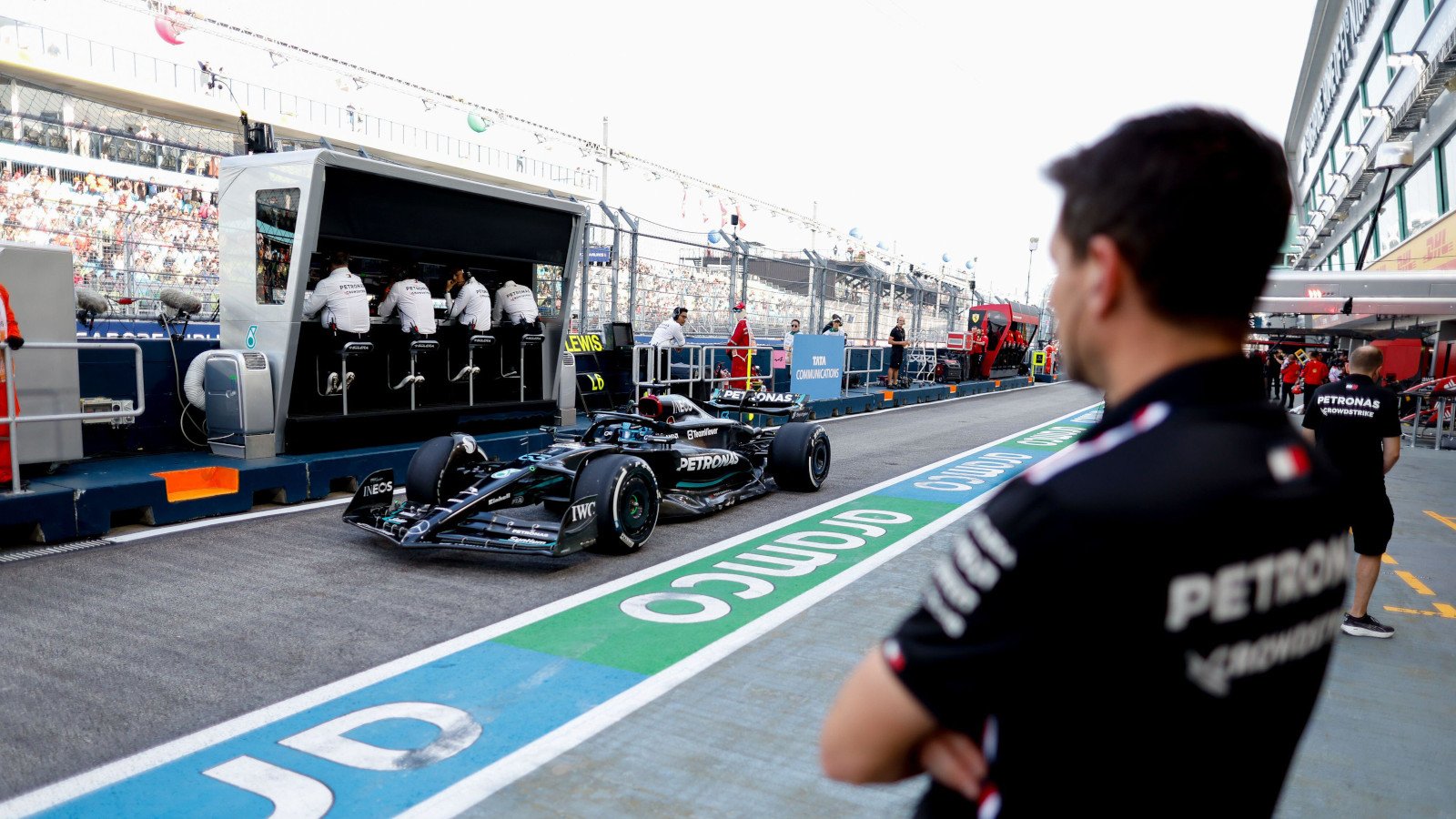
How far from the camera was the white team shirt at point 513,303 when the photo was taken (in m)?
10.4

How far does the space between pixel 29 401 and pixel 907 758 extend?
25.1ft

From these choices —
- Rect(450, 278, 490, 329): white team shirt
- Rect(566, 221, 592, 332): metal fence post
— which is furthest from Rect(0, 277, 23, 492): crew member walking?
Rect(566, 221, 592, 332): metal fence post

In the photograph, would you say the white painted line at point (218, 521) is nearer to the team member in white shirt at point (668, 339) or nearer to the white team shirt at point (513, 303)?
the white team shirt at point (513, 303)

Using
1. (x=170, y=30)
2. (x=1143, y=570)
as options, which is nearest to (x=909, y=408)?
(x=170, y=30)

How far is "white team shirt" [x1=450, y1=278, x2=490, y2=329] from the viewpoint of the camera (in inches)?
383

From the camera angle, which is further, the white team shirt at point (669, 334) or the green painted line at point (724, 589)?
the white team shirt at point (669, 334)

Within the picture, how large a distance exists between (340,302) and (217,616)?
4.16m

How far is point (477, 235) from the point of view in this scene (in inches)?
383

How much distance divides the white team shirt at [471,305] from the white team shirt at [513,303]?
0.52 metres

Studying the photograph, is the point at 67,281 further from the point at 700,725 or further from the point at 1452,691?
the point at 1452,691

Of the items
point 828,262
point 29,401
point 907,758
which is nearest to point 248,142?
point 29,401

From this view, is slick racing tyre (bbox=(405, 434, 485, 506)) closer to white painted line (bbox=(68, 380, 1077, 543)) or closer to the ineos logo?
the ineos logo

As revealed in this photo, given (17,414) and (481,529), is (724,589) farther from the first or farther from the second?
(17,414)

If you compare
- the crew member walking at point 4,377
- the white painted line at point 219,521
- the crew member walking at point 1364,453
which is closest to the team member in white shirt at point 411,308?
the white painted line at point 219,521
